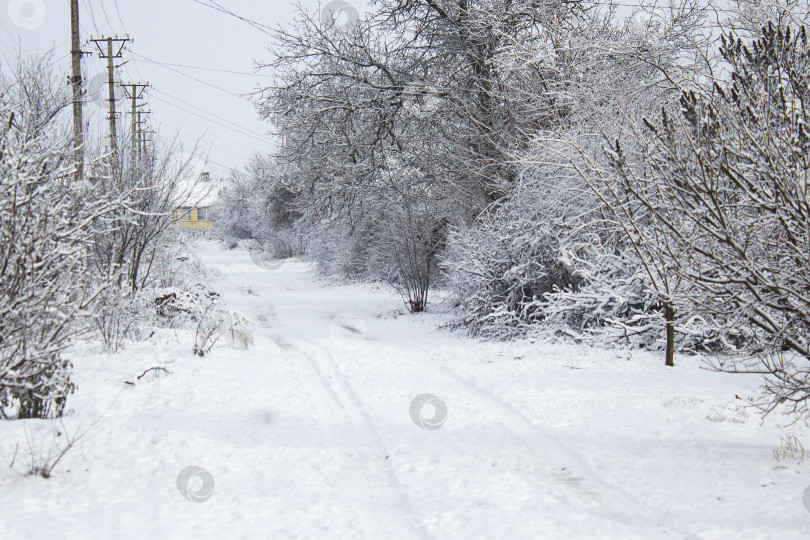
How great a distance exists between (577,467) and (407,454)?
144 centimetres

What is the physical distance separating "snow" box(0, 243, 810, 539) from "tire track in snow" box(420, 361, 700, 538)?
0.07 feet

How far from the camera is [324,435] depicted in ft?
20.1

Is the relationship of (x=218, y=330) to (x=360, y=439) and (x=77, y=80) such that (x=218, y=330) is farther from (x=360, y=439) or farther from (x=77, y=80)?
(x=77, y=80)

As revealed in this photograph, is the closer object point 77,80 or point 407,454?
point 407,454

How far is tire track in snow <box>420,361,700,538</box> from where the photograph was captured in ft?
13.4

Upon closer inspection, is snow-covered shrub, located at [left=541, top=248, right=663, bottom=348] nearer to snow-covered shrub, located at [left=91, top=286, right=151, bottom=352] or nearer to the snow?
the snow

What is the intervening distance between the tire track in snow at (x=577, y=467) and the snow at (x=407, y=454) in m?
0.02

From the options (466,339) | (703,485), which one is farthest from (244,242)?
(703,485)

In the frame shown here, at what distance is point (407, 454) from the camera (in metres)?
5.50

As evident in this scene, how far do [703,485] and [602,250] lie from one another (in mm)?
7337

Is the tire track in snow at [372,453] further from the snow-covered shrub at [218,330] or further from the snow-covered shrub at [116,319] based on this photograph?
the snow-covered shrub at [116,319]

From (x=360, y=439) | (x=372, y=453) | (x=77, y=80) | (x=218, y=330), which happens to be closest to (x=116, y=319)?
(x=218, y=330)

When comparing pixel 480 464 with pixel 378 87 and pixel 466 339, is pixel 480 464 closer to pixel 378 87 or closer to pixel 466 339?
pixel 466 339

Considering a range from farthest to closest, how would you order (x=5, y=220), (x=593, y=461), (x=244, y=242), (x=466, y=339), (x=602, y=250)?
(x=244, y=242) → (x=466, y=339) → (x=602, y=250) → (x=593, y=461) → (x=5, y=220)
